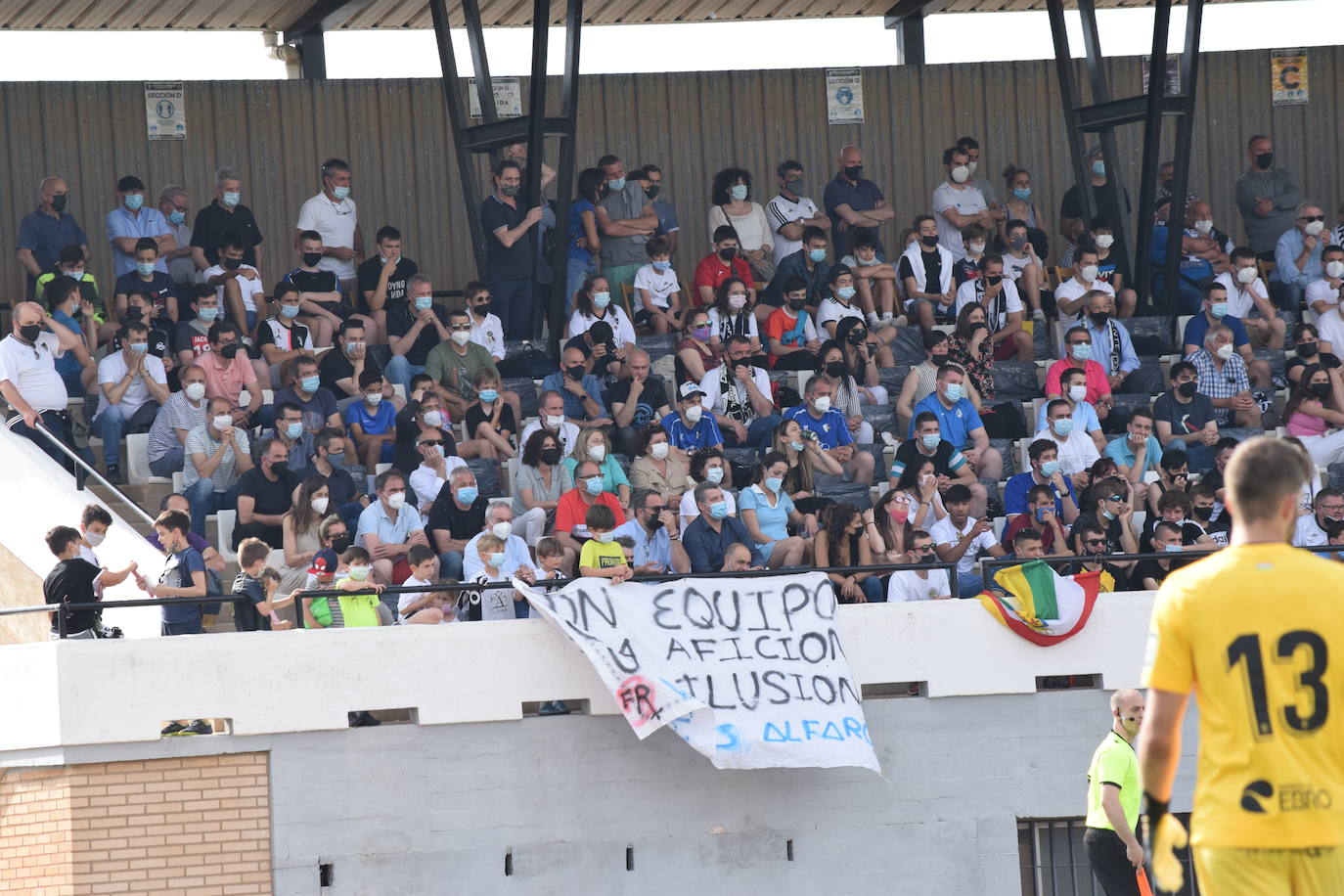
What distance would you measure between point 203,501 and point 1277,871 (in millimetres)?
10511

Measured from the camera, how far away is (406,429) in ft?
50.8

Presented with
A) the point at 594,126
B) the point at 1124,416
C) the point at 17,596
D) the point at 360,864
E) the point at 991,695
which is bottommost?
the point at 360,864

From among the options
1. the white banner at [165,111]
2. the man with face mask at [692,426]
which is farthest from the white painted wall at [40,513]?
the white banner at [165,111]

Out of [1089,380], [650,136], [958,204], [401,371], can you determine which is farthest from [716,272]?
[650,136]

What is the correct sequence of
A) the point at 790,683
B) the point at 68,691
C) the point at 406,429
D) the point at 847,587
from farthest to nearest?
the point at 406,429 → the point at 847,587 → the point at 790,683 → the point at 68,691

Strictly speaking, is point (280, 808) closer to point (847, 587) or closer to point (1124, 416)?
point (847, 587)

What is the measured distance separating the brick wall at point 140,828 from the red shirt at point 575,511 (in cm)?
293

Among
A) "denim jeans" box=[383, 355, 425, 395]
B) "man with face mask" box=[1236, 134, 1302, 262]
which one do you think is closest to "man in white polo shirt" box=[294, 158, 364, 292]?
"denim jeans" box=[383, 355, 425, 395]

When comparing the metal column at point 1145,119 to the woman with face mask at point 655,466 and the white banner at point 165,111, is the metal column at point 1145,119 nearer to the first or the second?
the woman with face mask at point 655,466

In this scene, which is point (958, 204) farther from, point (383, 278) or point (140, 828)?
point (140, 828)

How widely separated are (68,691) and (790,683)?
462cm

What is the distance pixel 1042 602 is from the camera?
45.2ft

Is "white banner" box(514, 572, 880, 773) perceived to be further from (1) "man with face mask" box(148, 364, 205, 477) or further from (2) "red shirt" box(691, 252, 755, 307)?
(2) "red shirt" box(691, 252, 755, 307)

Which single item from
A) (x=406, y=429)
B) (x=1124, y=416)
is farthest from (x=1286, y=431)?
(x=406, y=429)
